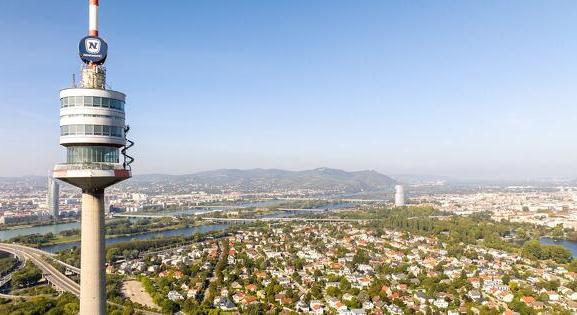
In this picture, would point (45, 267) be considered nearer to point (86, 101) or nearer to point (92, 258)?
point (92, 258)

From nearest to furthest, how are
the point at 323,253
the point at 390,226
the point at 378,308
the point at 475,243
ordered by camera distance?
the point at 378,308, the point at 323,253, the point at 475,243, the point at 390,226

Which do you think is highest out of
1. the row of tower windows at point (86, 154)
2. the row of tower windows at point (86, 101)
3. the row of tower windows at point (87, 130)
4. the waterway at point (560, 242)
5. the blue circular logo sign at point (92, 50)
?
the blue circular logo sign at point (92, 50)

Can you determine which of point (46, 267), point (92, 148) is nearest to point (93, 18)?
point (92, 148)

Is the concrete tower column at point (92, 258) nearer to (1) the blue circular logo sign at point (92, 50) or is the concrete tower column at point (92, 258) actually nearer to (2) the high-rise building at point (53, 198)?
(1) the blue circular logo sign at point (92, 50)

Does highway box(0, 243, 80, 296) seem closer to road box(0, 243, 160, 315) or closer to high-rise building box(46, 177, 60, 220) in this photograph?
road box(0, 243, 160, 315)

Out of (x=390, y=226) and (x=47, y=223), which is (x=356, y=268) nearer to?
(x=390, y=226)

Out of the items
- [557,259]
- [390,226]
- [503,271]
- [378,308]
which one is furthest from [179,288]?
[390,226]

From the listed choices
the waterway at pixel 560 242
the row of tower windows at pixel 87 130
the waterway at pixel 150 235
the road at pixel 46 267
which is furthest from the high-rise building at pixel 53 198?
the waterway at pixel 560 242
